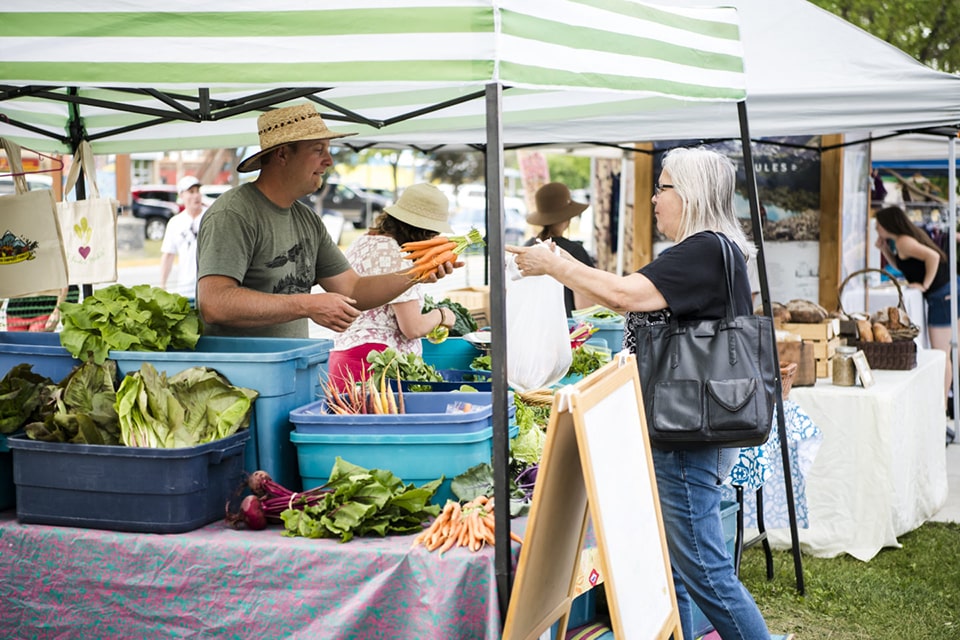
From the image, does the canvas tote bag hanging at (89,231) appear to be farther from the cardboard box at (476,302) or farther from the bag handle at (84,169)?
the cardboard box at (476,302)

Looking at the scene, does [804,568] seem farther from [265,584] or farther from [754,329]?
[265,584]

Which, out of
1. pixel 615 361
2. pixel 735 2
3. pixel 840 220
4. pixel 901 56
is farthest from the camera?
pixel 840 220

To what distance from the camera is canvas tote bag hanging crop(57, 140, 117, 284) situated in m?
5.06

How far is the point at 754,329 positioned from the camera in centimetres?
316

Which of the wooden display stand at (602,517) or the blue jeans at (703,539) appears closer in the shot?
the wooden display stand at (602,517)

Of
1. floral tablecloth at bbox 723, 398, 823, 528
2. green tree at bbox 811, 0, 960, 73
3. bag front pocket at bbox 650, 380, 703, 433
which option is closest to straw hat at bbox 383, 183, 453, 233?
floral tablecloth at bbox 723, 398, 823, 528

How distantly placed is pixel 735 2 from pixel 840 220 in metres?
2.48

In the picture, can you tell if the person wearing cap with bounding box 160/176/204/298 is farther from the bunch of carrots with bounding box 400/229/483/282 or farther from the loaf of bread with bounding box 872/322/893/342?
the bunch of carrots with bounding box 400/229/483/282

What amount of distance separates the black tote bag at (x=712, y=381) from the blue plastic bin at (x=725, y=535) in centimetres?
99

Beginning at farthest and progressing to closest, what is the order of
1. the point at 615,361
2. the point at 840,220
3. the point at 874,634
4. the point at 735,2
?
the point at 840,220 → the point at 735,2 → the point at 874,634 → the point at 615,361

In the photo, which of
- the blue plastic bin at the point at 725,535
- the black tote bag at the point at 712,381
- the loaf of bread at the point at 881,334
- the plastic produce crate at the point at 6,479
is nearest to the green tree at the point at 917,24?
the loaf of bread at the point at 881,334

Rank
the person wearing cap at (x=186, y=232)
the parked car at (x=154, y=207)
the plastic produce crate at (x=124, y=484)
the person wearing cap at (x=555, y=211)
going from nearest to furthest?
the plastic produce crate at (x=124, y=484) < the person wearing cap at (x=555, y=211) < the person wearing cap at (x=186, y=232) < the parked car at (x=154, y=207)

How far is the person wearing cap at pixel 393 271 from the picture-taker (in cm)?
447

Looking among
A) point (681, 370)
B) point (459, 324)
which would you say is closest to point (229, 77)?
point (681, 370)
